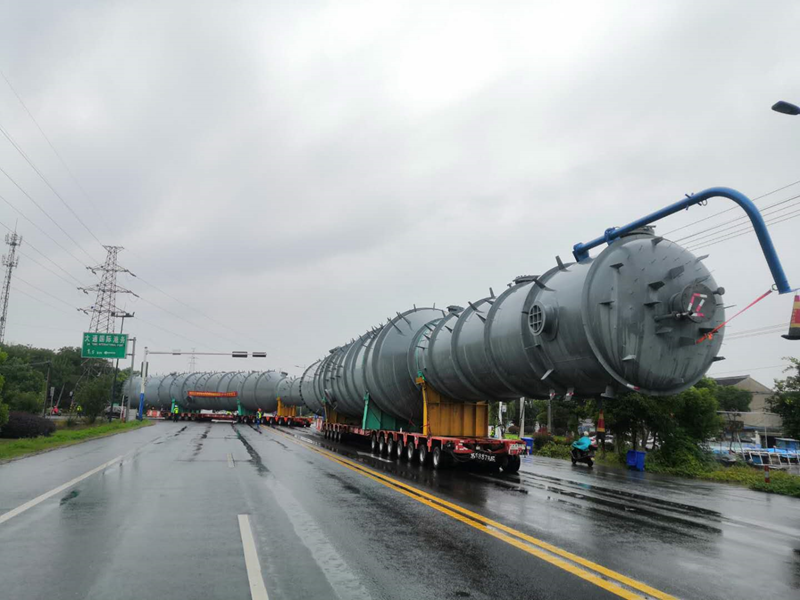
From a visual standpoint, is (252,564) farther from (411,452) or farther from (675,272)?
(411,452)

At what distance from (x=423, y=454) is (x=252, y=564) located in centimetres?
1215

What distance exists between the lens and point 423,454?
57.4ft

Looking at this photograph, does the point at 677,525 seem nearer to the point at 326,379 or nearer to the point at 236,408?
the point at 326,379

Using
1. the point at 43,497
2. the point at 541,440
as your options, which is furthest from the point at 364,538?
the point at 541,440

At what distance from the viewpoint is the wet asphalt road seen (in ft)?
16.9

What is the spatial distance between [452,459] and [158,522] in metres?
10.7

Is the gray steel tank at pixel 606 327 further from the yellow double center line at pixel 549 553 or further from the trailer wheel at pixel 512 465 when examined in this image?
the yellow double center line at pixel 549 553

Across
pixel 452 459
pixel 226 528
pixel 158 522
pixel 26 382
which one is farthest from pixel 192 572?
pixel 26 382

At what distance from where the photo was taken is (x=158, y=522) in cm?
772

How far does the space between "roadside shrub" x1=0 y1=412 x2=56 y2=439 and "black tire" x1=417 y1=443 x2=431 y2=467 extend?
2055cm

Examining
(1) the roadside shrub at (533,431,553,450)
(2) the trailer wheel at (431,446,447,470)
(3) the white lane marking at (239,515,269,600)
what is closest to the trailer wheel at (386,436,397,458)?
(2) the trailer wheel at (431,446,447,470)

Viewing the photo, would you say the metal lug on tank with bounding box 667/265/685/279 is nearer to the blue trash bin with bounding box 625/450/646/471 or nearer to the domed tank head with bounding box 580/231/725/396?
the domed tank head with bounding box 580/231/725/396

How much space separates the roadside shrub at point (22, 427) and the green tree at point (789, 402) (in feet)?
111

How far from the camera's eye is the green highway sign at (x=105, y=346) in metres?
46.1
